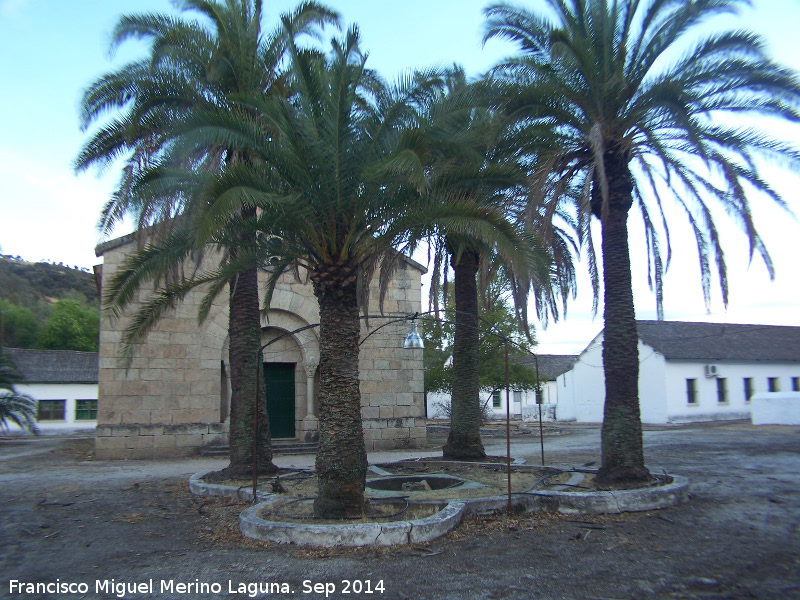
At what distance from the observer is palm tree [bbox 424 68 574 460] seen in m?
7.91

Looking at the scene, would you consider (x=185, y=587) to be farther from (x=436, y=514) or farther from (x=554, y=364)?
(x=554, y=364)

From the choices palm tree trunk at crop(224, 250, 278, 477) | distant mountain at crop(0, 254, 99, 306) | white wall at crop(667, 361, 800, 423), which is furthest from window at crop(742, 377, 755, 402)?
Answer: distant mountain at crop(0, 254, 99, 306)

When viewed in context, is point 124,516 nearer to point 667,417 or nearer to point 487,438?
point 487,438

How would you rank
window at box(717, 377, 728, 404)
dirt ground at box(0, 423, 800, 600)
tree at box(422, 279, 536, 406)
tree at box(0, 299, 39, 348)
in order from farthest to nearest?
tree at box(0, 299, 39, 348) → window at box(717, 377, 728, 404) → tree at box(422, 279, 536, 406) → dirt ground at box(0, 423, 800, 600)

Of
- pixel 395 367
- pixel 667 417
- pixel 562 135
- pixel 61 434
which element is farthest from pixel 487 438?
pixel 61 434

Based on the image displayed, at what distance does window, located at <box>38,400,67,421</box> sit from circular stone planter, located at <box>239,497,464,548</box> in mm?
33085

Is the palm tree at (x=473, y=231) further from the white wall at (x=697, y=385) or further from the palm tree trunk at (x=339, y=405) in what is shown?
the white wall at (x=697, y=385)

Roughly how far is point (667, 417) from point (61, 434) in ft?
106

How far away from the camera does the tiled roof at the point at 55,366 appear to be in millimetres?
35000

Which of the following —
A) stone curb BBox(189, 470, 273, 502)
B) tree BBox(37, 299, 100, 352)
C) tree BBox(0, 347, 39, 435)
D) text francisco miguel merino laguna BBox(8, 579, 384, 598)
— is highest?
tree BBox(37, 299, 100, 352)

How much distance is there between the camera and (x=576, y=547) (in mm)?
6645

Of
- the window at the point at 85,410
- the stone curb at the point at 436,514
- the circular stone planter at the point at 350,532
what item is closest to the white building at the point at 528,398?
the window at the point at 85,410

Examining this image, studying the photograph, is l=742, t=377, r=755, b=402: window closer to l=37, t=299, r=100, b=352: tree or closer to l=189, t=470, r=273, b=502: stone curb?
l=189, t=470, r=273, b=502: stone curb

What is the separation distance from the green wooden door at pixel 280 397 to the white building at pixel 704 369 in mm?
20339
